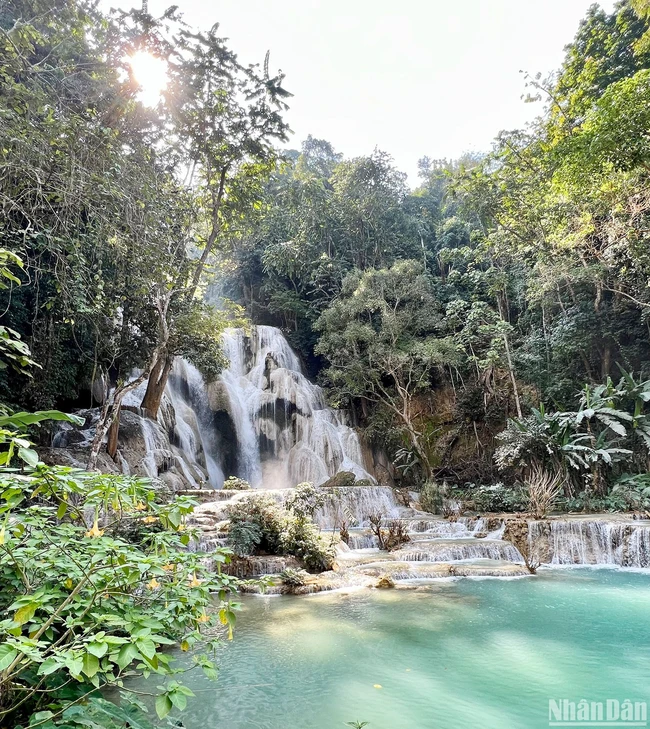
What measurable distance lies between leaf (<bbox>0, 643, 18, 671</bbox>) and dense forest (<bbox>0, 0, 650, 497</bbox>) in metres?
1.23

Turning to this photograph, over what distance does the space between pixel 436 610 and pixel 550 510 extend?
20.7ft

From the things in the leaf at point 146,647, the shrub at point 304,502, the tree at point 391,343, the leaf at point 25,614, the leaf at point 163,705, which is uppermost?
the tree at point 391,343

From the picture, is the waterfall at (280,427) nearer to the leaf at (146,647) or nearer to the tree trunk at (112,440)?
the tree trunk at (112,440)

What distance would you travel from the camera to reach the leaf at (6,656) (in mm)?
1398

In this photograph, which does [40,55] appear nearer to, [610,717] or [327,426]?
[327,426]

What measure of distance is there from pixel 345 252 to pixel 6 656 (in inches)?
859

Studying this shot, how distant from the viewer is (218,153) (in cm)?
950

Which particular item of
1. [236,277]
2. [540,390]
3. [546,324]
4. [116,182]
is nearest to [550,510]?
[540,390]

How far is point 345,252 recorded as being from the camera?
872 inches

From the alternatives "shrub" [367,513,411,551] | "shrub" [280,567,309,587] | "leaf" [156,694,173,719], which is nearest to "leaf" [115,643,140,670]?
"leaf" [156,694,173,719]

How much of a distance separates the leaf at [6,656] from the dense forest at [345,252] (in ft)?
4.02

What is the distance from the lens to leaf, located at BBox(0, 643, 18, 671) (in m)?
1.40

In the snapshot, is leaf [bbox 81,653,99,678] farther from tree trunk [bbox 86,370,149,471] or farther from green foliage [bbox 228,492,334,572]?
tree trunk [bbox 86,370,149,471]

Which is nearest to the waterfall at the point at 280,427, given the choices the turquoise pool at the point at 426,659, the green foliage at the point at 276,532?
the green foliage at the point at 276,532
